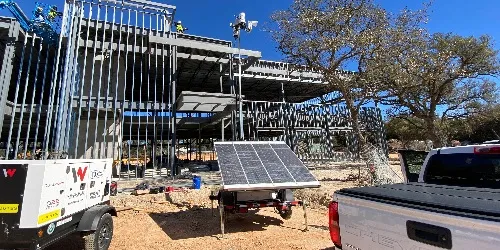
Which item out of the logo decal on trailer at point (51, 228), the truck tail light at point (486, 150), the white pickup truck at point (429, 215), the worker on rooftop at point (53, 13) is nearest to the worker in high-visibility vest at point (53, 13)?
the worker on rooftop at point (53, 13)

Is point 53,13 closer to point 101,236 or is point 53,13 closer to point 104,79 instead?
point 104,79

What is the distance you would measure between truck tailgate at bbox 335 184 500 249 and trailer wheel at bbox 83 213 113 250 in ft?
15.2

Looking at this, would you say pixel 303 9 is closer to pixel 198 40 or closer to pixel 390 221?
pixel 198 40

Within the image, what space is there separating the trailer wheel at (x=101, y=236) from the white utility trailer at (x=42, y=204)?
16 millimetres

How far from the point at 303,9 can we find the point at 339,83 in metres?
4.14

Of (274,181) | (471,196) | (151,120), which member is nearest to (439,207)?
(471,196)

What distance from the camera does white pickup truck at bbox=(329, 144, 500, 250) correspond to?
6.95ft

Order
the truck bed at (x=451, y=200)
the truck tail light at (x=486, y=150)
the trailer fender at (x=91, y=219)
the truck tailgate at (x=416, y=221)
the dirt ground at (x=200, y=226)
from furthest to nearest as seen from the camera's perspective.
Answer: the dirt ground at (x=200, y=226)
the trailer fender at (x=91, y=219)
the truck tail light at (x=486, y=150)
the truck bed at (x=451, y=200)
the truck tailgate at (x=416, y=221)

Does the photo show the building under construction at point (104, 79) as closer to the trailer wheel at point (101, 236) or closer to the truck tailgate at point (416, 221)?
the trailer wheel at point (101, 236)

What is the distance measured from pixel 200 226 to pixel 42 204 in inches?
183

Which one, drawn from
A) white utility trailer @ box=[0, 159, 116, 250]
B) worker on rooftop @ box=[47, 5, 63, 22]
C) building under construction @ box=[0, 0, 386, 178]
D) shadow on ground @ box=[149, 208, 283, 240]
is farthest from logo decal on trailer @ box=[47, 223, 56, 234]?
worker on rooftop @ box=[47, 5, 63, 22]

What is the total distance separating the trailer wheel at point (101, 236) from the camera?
554 centimetres

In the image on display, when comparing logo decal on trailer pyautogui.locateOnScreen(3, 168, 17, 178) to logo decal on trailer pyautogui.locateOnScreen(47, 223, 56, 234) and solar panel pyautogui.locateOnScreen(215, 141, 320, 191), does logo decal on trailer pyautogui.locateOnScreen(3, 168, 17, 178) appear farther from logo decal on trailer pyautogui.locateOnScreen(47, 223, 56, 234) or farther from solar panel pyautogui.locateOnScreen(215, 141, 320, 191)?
solar panel pyautogui.locateOnScreen(215, 141, 320, 191)

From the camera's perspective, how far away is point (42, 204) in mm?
4410
